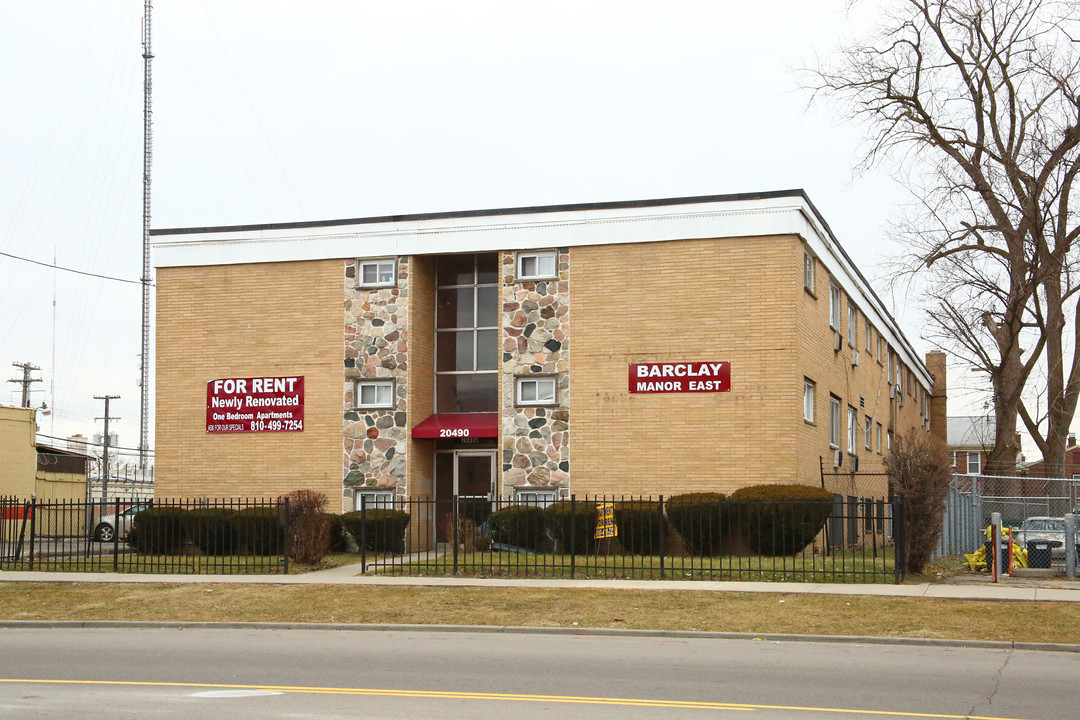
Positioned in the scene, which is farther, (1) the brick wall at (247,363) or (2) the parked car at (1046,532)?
(1) the brick wall at (247,363)

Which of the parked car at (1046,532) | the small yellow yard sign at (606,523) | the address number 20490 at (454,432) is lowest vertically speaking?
the parked car at (1046,532)

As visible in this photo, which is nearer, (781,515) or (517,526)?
(781,515)

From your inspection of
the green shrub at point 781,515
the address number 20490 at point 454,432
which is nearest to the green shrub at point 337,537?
the address number 20490 at point 454,432

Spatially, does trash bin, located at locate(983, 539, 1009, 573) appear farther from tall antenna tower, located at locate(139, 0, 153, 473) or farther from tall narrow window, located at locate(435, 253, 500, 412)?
tall antenna tower, located at locate(139, 0, 153, 473)

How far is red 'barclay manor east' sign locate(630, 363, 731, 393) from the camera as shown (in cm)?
2603

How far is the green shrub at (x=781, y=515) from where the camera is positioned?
2297cm

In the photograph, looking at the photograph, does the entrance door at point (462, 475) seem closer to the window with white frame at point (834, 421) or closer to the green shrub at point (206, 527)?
the green shrub at point (206, 527)

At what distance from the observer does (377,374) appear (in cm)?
2839

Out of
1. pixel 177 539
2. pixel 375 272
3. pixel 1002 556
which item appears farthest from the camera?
pixel 375 272

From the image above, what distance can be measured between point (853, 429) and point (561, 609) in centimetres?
1946

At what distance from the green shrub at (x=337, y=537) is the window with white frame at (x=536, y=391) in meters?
4.98

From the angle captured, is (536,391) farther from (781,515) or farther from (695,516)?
(781,515)

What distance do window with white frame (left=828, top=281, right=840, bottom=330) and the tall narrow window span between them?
8607 mm

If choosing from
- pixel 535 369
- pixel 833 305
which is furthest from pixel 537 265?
pixel 833 305
